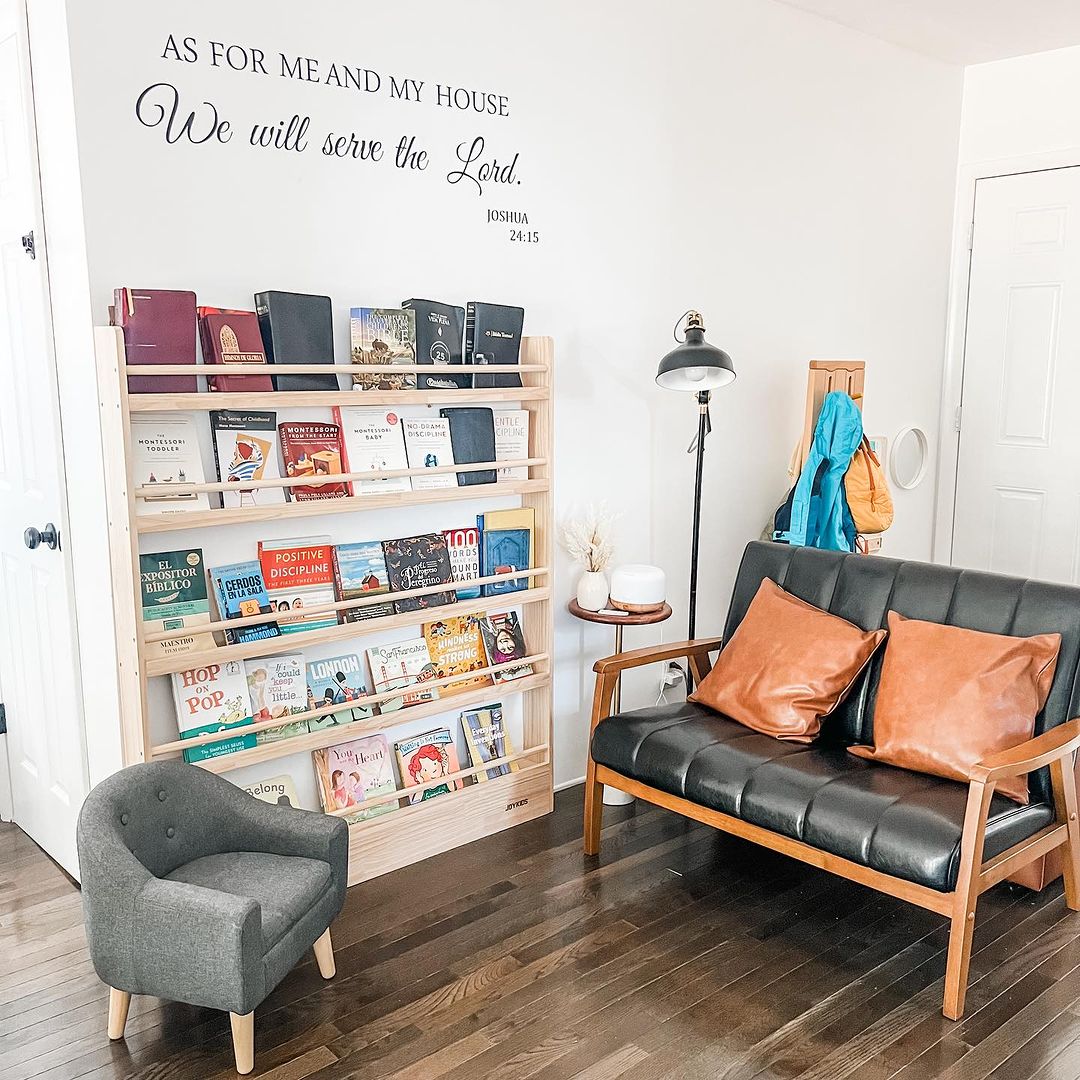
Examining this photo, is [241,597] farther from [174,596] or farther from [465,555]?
[465,555]

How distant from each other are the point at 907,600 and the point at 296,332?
1.87 metres

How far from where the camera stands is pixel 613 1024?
2.40 metres

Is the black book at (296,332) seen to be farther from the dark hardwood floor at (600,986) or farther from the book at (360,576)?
the dark hardwood floor at (600,986)

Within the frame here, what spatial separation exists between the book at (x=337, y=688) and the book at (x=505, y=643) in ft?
1.45

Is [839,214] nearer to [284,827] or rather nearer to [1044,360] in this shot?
[1044,360]

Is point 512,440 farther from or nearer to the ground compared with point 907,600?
farther from the ground

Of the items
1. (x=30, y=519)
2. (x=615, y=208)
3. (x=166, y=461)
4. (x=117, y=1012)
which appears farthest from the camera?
(x=615, y=208)

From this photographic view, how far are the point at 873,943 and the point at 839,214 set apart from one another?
2993mm

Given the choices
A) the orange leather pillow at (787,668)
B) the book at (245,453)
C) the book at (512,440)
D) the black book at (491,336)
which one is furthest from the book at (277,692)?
the orange leather pillow at (787,668)

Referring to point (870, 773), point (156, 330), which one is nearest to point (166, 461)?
point (156, 330)

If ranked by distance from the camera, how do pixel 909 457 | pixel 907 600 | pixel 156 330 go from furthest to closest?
pixel 909 457, pixel 907 600, pixel 156 330

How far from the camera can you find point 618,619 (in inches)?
133

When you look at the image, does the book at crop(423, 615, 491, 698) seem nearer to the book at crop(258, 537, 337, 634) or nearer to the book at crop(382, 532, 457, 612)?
the book at crop(382, 532, 457, 612)

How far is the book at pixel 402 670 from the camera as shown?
3.12 metres
